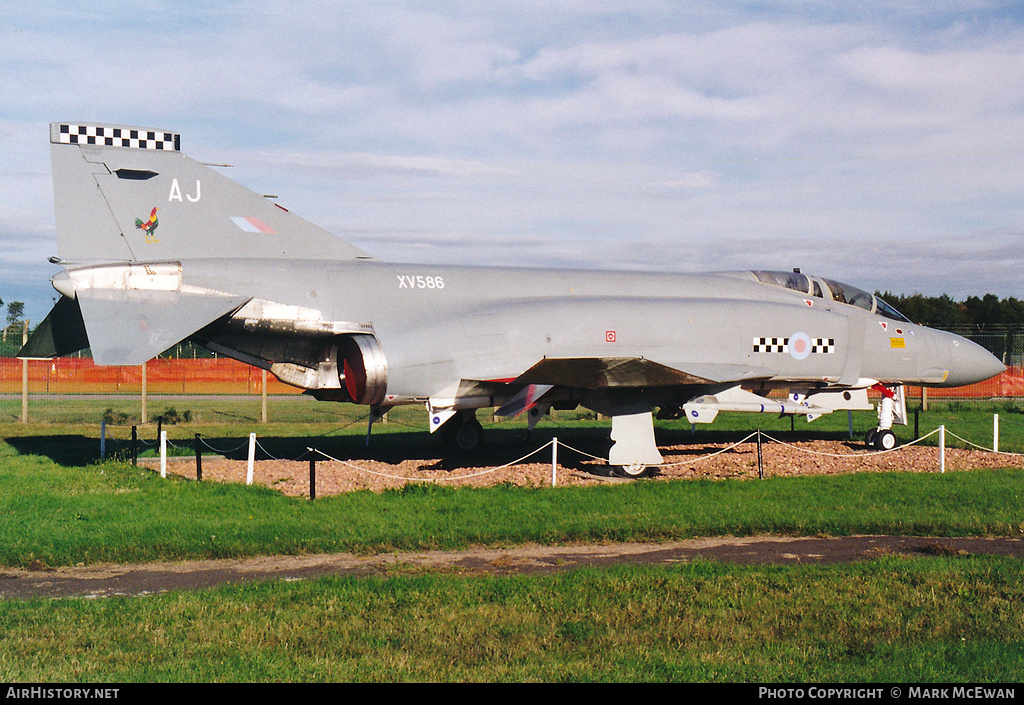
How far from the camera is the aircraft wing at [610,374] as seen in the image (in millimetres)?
12188

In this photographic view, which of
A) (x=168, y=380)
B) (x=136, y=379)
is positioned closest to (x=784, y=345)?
(x=168, y=380)

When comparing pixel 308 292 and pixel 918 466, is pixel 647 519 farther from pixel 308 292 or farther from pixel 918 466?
pixel 918 466

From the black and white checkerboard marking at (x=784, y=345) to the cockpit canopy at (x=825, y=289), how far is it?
1.35 metres

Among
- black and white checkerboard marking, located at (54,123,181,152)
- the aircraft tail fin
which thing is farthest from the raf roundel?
black and white checkerboard marking, located at (54,123,181,152)

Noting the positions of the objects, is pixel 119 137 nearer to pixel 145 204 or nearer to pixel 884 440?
pixel 145 204

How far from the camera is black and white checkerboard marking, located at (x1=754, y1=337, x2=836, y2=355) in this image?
1419cm

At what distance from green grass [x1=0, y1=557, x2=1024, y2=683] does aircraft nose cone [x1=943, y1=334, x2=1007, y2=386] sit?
9775mm

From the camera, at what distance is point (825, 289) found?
15.9m

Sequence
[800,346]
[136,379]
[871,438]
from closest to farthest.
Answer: [800,346] < [871,438] < [136,379]

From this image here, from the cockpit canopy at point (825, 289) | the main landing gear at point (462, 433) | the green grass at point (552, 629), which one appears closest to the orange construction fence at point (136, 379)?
the main landing gear at point (462, 433)

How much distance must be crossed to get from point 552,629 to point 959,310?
182ft

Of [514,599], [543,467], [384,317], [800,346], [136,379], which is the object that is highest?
[384,317]

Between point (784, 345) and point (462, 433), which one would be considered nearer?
point (784, 345)

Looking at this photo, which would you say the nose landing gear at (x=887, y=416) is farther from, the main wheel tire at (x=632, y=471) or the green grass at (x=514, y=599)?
the main wheel tire at (x=632, y=471)
